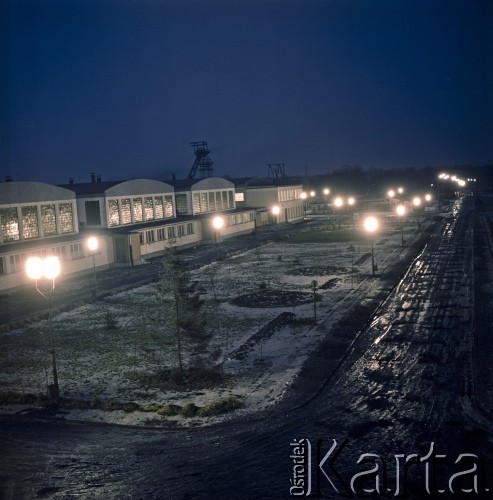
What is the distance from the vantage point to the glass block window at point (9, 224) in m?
35.5

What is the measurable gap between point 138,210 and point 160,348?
3031 cm

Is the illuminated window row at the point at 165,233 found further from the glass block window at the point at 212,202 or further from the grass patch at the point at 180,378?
the grass patch at the point at 180,378

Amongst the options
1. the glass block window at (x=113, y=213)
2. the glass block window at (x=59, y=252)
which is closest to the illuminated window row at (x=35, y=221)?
the glass block window at (x=59, y=252)

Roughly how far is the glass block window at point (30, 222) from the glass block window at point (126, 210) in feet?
31.1

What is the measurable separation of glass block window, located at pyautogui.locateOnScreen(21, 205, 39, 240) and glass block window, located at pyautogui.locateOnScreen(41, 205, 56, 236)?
566 mm

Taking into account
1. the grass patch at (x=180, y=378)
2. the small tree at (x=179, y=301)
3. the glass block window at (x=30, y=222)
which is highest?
the glass block window at (x=30, y=222)

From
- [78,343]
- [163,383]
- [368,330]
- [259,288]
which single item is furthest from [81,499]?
[259,288]

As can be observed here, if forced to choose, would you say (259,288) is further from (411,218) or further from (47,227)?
(411,218)

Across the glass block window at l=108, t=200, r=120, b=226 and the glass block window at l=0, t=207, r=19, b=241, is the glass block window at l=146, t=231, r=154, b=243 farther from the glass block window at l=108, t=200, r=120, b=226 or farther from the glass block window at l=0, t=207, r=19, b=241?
the glass block window at l=0, t=207, r=19, b=241

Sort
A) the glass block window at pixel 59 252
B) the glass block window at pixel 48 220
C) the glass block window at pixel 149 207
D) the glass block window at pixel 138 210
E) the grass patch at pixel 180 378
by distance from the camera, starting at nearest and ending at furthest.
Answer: the grass patch at pixel 180 378 → the glass block window at pixel 59 252 → the glass block window at pixel 48 220 → the glass block window at pixel 138 210 → the glass block window at pixel 149 207

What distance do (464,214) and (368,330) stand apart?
205ft

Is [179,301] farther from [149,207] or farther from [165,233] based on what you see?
[149,207]

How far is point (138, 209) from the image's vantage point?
161 ft

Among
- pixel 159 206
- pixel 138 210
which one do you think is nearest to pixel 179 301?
pixel 138 210
